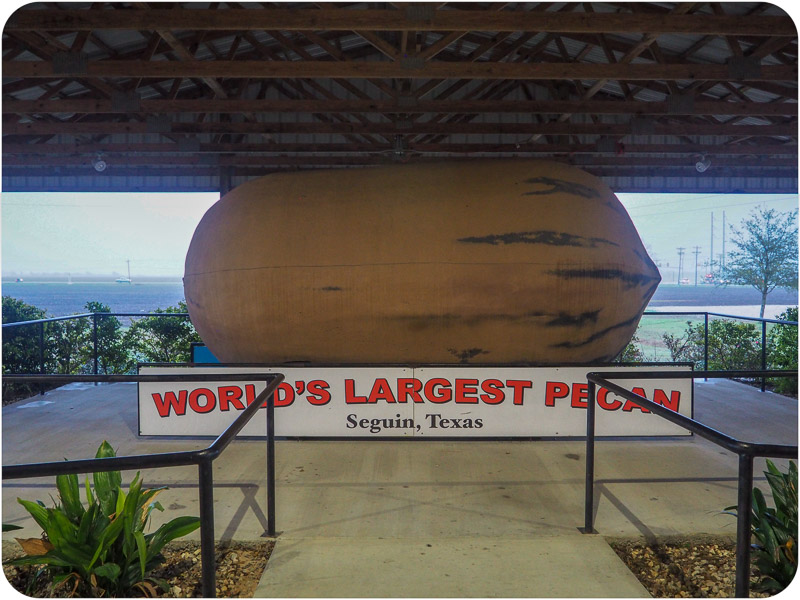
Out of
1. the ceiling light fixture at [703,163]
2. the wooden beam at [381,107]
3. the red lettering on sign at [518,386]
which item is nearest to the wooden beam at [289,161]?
the ceiling light fixture at [703,163]

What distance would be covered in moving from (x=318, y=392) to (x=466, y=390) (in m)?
1.23

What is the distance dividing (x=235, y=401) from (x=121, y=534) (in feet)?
7.69

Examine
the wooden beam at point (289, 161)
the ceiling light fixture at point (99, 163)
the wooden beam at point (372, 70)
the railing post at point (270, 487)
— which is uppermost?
the wooden beam at point (372, 70)

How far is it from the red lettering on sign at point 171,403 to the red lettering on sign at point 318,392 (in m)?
1.06

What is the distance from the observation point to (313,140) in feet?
39.2

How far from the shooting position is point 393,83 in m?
9.84

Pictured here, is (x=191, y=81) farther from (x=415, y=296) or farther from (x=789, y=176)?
(x=789, y=176)

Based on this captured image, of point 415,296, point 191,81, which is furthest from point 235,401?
point 191,81

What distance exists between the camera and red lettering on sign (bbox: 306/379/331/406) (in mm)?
4496

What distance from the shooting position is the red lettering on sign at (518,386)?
4.43 m

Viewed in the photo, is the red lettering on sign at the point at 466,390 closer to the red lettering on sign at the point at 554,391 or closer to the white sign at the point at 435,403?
the white sign at the point at 435,403

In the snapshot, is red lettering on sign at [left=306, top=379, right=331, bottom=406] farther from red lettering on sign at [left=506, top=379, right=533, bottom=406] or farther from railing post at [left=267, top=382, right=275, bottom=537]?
railing post at [left=267, top=382, right=275, bottom=537]

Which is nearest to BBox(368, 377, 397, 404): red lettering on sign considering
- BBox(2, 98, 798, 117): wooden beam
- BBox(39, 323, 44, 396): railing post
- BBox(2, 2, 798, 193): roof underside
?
BBox(2, 2, 798, 193): roof underside

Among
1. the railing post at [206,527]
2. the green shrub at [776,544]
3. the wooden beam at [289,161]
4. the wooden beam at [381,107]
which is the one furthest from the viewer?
the wooden beam at [289,161]
